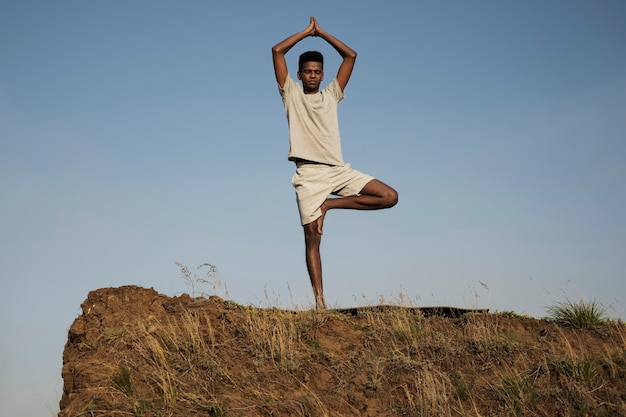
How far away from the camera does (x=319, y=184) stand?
10016mm

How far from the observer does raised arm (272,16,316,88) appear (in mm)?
9898

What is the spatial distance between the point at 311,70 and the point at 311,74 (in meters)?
0.06

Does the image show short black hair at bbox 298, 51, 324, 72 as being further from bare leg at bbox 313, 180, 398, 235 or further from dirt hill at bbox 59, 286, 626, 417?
dirt hill at bbox 59, 286, 626, 417

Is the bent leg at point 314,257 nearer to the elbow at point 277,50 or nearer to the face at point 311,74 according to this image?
the face at point 311,74

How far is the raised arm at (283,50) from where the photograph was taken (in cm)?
990

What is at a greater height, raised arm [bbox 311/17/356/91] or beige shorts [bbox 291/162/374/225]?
raised arm [bbox 311/17/356/91]

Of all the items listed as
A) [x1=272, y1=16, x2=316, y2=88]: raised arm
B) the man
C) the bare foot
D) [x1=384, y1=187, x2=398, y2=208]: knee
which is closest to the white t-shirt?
the man

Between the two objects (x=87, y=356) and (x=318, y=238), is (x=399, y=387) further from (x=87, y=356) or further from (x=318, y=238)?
(x=87, y=356)

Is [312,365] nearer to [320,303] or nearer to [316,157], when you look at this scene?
[320,303]

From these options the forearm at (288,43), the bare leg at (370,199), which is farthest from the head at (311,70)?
the bare leg at (370,199)

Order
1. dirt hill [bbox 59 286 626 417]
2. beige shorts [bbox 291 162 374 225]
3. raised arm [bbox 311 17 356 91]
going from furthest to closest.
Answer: raised arm [bbox 311 17 356 91] < beige shorts [bbox 291 162 374 225] < dirt hill [bbox 59 286 626 417]

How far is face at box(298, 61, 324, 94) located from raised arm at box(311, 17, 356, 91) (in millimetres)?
328

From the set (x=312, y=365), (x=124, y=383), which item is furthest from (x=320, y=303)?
(x=124, y=383)

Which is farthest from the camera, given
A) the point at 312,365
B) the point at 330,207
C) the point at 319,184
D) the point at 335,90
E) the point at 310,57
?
the point at 335,90
